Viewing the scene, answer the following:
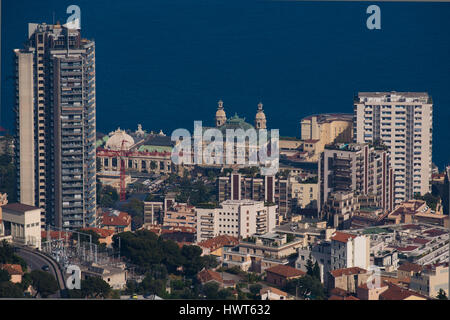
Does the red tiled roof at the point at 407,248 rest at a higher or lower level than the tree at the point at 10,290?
higher

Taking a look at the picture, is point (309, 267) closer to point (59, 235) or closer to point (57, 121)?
point (59, 235)

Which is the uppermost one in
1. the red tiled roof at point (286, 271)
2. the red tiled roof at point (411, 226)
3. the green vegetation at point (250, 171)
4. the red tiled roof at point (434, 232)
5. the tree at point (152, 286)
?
the green vegetation at point (250, 171)

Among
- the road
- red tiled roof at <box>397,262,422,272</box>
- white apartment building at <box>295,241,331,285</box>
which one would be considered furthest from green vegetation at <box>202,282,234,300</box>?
red tiled roof at <box>397,262,422,272</box>

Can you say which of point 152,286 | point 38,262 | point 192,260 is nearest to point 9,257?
point 38,262

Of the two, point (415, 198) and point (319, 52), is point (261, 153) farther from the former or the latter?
point (319, 52)

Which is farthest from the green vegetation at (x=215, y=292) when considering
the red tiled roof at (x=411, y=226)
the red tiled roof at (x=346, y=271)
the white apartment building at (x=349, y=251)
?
the red tiled roof at (x=411, y=226)

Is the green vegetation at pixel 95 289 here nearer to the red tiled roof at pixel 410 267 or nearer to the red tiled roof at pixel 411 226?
the red tiled roof at pixel 410 267

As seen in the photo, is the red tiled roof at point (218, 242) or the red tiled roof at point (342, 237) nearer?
the red tiled roof at point (342, 237)
